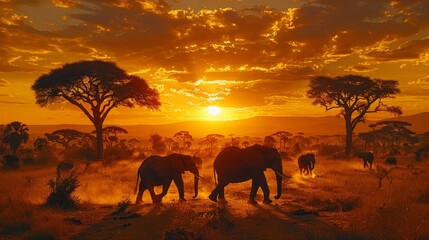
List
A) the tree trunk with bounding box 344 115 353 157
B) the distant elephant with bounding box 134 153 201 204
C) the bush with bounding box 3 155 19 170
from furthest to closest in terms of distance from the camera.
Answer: the tree trunk with bounding box 344 115 353 157 → the bush with bounding box 3 155 19 170 → the distant elephant with bounding box 134 153 201 204

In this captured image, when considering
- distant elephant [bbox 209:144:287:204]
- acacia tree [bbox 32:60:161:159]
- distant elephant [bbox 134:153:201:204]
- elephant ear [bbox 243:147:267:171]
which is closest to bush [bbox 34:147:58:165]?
acacia tree [bbox 32:60:161:159]

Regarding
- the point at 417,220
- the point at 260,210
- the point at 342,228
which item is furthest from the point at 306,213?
the point at 417,220

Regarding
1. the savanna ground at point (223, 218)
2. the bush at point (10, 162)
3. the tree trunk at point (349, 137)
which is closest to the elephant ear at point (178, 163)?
the savanna ground at point (223, 218)

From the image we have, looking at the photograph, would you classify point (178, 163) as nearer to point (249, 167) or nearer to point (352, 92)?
point (249, 167)

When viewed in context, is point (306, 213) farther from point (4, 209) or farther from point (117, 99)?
point (117, 99)

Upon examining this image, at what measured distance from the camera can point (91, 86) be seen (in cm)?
3506

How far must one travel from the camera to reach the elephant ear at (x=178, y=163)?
1412 cm

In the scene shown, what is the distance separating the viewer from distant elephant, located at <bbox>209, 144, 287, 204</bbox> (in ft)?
45.3

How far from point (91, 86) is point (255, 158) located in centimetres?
2492

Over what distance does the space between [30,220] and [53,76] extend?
26.4 m

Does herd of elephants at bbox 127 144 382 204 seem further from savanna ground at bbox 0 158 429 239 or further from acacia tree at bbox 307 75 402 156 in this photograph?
acacia tree at bbox 307 75 402 156

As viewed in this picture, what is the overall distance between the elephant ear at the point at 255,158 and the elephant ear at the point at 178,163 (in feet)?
7.67

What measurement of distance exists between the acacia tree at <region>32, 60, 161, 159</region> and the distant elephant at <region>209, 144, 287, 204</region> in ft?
75.9

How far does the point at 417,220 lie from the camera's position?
9570 mm
